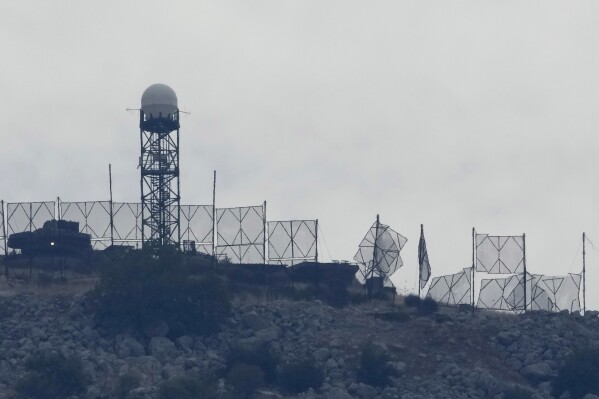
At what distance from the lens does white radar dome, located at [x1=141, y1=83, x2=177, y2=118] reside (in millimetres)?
81562

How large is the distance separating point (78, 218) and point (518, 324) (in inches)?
985

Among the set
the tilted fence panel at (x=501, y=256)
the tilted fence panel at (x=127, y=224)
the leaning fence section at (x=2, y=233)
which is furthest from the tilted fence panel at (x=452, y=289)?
the leaning fence section at (x=2, y=233)

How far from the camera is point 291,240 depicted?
76.8 metres

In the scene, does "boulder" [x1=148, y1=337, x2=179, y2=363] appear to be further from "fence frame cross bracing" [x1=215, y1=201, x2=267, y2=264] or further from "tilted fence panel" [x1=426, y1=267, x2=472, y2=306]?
"tilted fence panel" [x1=426, y1=267, x2=472, y2=306]

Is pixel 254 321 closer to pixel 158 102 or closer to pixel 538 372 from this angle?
pixel 538 372

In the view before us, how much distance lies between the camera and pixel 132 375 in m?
60.7

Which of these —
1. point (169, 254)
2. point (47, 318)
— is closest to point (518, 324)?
point (169, 254)

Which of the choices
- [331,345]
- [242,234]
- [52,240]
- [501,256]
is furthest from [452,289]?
[52,240]

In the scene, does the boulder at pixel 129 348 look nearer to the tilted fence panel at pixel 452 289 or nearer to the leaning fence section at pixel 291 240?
the leaning fence section at pixel 291 240

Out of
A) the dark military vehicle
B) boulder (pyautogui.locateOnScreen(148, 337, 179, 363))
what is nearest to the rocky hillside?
boulder (pyautogui.locateOnScreen(148, 337, 179, 363))

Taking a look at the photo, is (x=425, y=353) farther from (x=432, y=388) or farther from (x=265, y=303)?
(x=265, y=303)

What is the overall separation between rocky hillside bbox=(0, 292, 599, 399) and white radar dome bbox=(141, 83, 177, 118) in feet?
47.7

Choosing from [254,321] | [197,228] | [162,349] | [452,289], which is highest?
[197,228]

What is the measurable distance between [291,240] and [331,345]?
1080 cm
